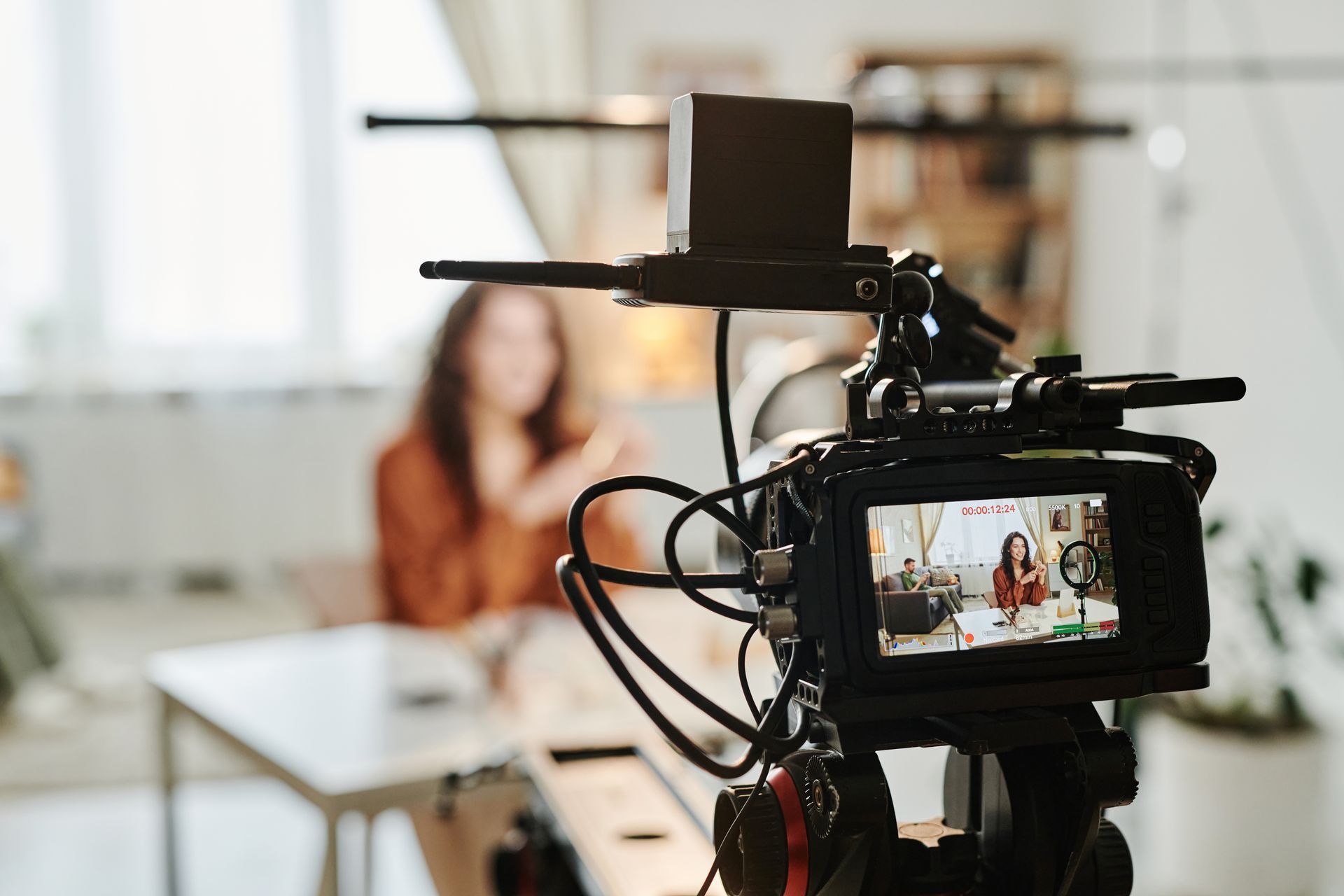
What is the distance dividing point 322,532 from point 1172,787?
3694 mm

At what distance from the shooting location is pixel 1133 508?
578 mm

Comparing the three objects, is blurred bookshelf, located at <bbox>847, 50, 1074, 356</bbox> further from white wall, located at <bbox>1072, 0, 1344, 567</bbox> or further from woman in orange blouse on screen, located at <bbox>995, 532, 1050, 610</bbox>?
woman in orange blouse on screen, located at <bbox>995, 532, 1050, 610</bbox>

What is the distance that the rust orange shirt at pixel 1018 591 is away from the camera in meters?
A: 0.56

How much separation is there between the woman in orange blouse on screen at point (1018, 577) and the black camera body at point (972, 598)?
0.02 meters

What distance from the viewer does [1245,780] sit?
2029 mm

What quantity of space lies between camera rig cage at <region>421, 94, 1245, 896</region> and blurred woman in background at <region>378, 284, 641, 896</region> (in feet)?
5.39

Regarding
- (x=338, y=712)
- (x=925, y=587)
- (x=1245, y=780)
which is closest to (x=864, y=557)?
(x=925, y=587)

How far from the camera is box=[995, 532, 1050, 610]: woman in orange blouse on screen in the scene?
0.56 metres

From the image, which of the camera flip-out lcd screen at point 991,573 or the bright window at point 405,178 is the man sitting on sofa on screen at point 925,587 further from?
the bright window at point 405,178

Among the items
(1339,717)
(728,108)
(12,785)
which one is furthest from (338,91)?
(728,108)

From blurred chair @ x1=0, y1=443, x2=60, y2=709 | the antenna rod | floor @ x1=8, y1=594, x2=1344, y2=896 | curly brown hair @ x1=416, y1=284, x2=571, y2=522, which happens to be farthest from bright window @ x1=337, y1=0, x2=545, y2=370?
the antenna rod

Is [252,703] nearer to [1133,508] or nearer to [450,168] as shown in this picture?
[1133,508]

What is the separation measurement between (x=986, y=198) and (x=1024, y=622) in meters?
→ 4.45

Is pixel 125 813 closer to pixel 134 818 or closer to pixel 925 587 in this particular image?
pixel 134 818
